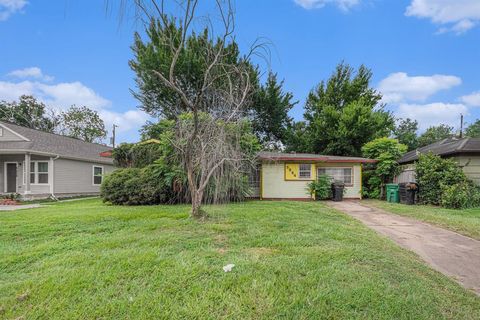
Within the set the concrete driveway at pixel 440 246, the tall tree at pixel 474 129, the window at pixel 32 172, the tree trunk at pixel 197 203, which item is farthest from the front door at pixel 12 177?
the tall tree at pixel 474 129

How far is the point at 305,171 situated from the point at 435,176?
17.4 feet

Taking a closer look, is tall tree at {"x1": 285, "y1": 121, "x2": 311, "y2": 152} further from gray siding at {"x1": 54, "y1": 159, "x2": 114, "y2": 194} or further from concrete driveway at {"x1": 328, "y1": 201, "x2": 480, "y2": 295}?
concrete driveway at {"x1": 328, "y1": 201, "x2": 480, "y2": 295}

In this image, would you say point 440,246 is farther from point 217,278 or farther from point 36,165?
point 36,165

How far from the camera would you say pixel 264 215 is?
7340mm

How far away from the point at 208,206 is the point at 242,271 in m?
5.25

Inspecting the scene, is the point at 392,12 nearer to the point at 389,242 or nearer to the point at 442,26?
the point at 442,26

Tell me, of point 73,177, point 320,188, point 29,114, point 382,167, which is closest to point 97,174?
point 73,177

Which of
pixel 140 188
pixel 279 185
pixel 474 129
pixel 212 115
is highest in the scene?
pixel 474 129

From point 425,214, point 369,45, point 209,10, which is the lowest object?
point 425,214

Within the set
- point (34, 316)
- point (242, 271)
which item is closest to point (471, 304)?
point (242, 271)

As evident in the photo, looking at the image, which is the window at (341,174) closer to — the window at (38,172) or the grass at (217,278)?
the grass at (217,278)

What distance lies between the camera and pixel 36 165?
14.5 m

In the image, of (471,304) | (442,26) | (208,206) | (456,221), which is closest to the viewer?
(471,304)

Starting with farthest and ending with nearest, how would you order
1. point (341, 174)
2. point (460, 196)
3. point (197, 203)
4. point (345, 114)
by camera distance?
point (345, 114)
point (341, 174)
point (460, 196)
point (197, 203)
